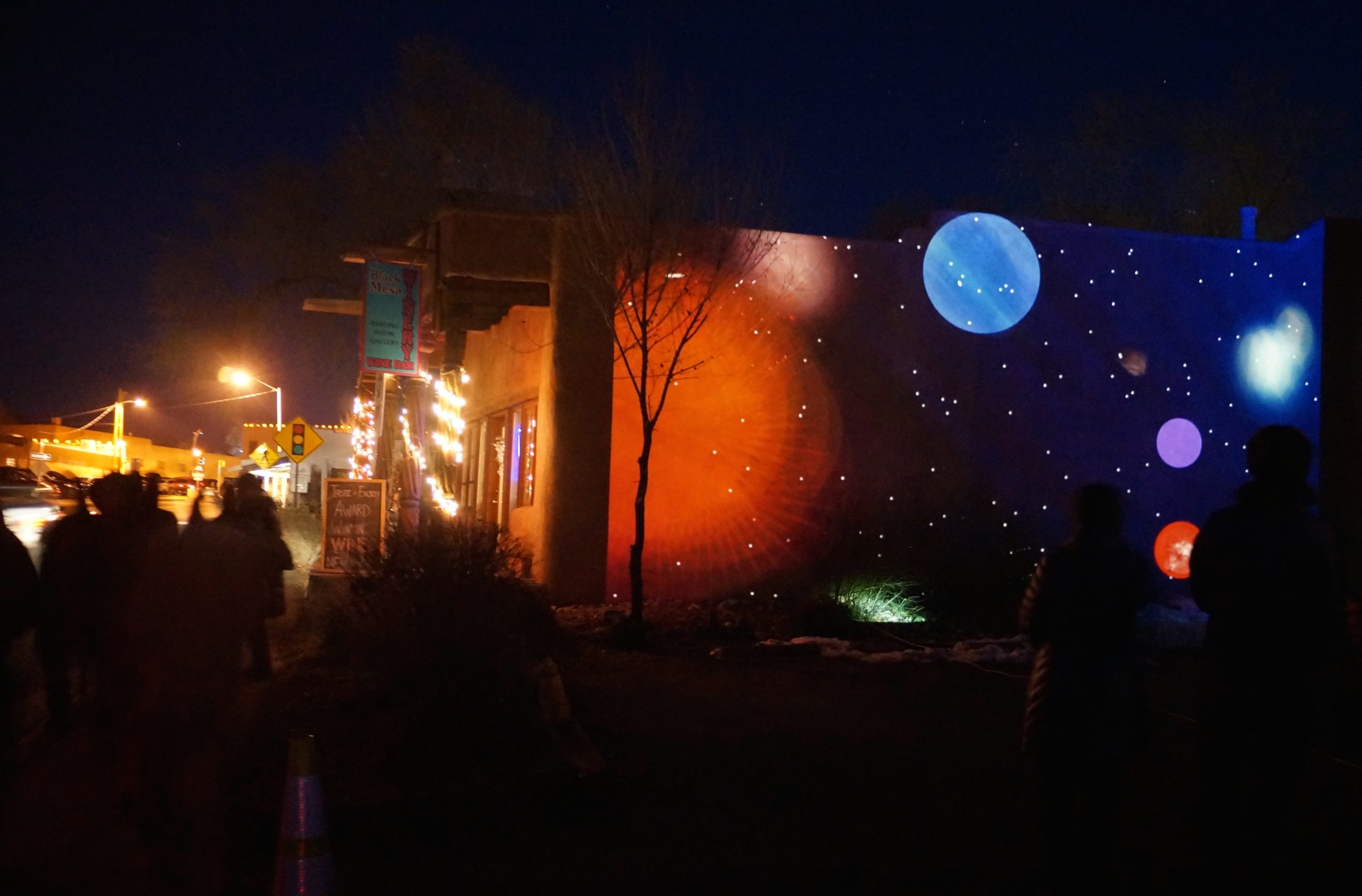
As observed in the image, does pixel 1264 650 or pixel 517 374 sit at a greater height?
pixel 517 374

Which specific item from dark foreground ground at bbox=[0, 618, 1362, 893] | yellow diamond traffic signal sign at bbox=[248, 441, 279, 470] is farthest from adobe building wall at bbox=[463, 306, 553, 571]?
yellow diamond traffic signal sign at bbox=[248, 441, 279, 470]

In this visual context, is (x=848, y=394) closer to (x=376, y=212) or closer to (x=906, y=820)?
(x=906, y=820)

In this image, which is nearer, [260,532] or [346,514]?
[260,532]

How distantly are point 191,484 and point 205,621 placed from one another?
101ft

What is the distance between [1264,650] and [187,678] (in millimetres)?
4393

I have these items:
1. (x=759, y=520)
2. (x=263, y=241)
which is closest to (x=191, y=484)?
(x=263, y=241)

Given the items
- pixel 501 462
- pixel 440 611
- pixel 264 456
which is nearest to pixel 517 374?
pixel 501 462

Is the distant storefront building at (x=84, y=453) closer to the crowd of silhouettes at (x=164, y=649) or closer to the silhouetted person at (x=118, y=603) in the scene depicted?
the silhouetted person at (x=118, y=603)

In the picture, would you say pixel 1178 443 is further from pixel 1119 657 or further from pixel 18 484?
pixel 18 484

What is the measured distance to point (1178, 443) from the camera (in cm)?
1410

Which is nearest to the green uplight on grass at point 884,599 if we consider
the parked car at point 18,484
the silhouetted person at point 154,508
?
the silhouetted person at point 154,508

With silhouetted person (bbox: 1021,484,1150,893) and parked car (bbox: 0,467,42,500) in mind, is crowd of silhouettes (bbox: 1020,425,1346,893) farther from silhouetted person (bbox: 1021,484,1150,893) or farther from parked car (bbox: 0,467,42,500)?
parked car (bbox: 0,467,42,500)

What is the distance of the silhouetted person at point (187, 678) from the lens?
14.9 ft

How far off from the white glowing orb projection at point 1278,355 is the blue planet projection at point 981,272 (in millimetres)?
3246
